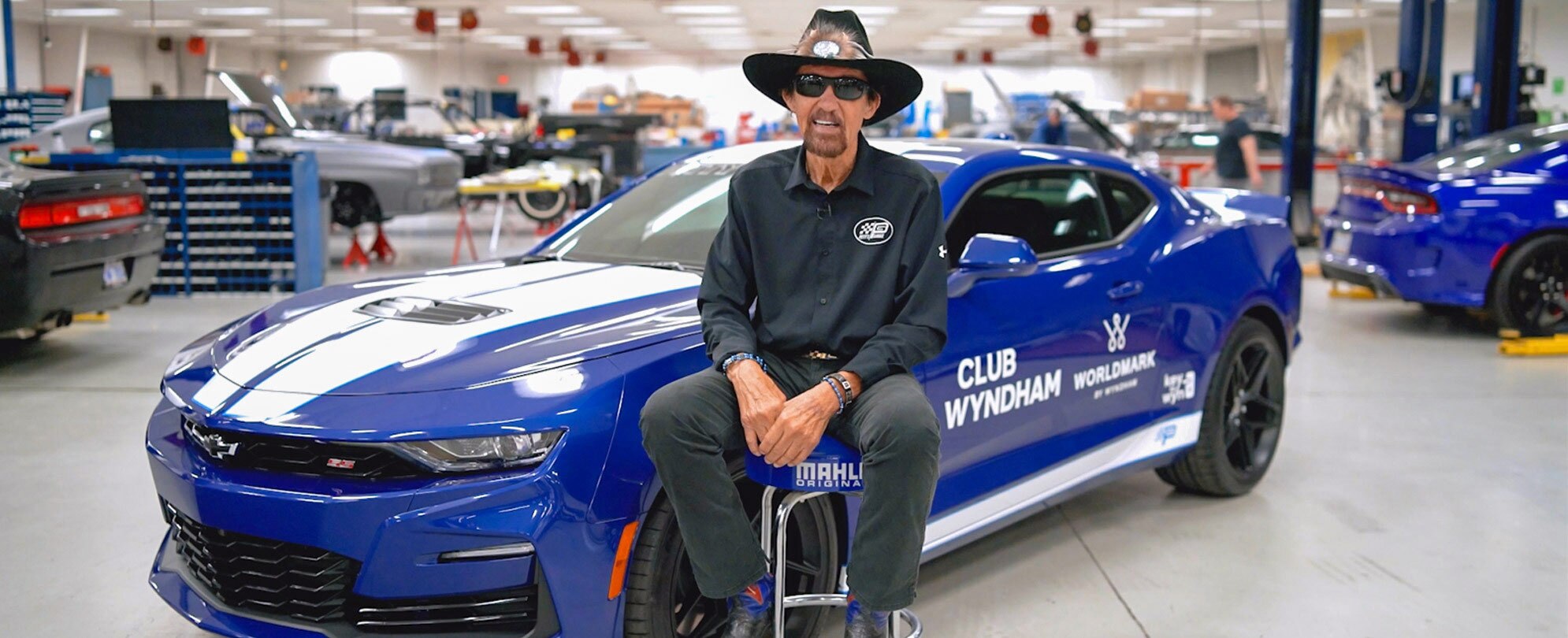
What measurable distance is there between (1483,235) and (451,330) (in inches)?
252

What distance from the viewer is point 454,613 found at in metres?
2.25

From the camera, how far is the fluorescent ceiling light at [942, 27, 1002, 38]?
2911cm

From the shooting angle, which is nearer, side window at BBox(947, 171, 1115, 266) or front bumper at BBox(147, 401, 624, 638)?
front bumper at BBox(147, 401, 624, 638)

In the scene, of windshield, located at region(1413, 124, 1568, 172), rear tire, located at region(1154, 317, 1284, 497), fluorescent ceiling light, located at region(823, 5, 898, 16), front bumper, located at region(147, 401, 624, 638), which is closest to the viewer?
front bumper, located at region(147, 401, 624, 638)

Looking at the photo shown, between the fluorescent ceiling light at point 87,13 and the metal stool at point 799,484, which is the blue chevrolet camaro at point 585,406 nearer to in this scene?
the metal stool at point 799,484

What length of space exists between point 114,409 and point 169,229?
406cm

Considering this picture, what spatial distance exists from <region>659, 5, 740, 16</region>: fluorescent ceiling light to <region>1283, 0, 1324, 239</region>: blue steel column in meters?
13.5

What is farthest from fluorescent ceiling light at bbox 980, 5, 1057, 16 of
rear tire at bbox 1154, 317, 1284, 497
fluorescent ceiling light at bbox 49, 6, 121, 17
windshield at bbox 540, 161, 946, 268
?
windshield at bbox 540, 161, 946, 268

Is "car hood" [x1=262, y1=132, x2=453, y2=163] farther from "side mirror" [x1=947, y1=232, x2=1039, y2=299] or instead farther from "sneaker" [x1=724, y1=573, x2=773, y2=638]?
"sneaker" [x1=724, y1=573, x2=773, y2=638]

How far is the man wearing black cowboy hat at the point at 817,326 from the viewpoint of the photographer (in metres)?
2.23

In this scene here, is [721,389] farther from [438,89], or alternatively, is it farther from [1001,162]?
[438,89]

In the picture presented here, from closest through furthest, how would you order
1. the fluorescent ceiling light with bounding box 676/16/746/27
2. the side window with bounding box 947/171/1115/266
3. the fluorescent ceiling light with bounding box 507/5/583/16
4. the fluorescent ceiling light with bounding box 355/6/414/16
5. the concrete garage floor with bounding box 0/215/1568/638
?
the concrete garage floor with bounding box 0/215/1568/638 → the side window with bounding box 947/171/1115/266 → the fluorescent ceiling light with bounding box 507/5/583/16 → the fluorescent ceiling light with bounding box 355/6/414/16 → the fluorescent ceiling light with bounding box 676/16/746/27

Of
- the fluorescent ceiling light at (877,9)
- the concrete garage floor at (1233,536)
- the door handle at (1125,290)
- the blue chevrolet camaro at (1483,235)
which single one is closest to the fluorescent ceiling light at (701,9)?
the fluorescent ceiling light at (877,9)

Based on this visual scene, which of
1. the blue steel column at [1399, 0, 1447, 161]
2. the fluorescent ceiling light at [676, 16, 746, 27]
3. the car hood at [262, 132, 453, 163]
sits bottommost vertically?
the car hood at [262, 132, 453, 163]
